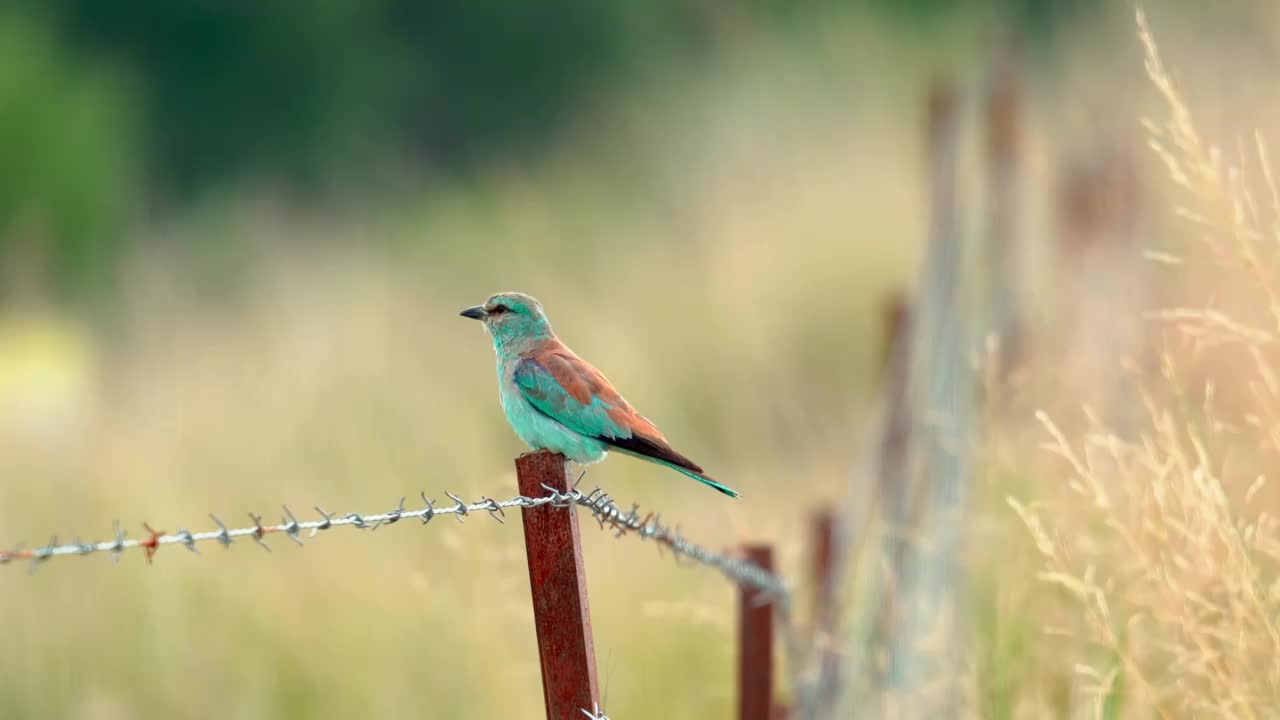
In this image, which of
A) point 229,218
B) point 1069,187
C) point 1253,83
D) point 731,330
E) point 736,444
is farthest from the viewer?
point 229,218

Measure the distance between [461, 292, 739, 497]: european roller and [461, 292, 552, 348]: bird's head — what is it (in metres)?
0.08

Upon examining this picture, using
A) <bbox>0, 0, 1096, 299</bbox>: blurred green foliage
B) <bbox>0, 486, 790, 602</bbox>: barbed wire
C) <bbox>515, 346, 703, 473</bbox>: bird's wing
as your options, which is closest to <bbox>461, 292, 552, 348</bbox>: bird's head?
<bbox>515, 346, 703, 473</bbox>: bird's wing

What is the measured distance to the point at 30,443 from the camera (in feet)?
23.3

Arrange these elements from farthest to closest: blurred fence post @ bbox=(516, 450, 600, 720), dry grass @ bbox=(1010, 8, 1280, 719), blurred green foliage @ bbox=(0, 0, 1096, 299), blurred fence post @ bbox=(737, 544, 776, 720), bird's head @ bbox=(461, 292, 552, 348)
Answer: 1. blurred green foliage @ bbox=(0, 0, 1096, 299)
2. blurred fence post @ bbox=(737, 544, 776, 720)
3. bird's head @ bbox=(461, 292, 552, 348)
4. dry grass @ bbox=(1010, 8, 1280, 719)
5. blurred fence post @ bbox=(516, 450, 600, 720)

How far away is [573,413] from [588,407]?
0.03 metres

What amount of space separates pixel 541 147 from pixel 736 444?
12198 millimetres

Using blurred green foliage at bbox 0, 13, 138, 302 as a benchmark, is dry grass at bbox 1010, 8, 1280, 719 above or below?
below

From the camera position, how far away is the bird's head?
10.4ft

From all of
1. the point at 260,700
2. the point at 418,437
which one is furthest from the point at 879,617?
the point at 418,437

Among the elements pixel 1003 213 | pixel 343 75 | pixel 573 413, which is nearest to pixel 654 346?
pixel 1003 213

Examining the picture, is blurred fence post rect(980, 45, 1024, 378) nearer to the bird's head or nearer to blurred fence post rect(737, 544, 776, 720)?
blurred fence post rect(737, 544, 776, 720)

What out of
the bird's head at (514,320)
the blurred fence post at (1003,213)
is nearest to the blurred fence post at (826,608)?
the bird's head at (514,320)

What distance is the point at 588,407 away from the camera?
2852mm

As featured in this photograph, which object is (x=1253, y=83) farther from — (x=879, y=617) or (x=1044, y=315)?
(x=879, y=617)
